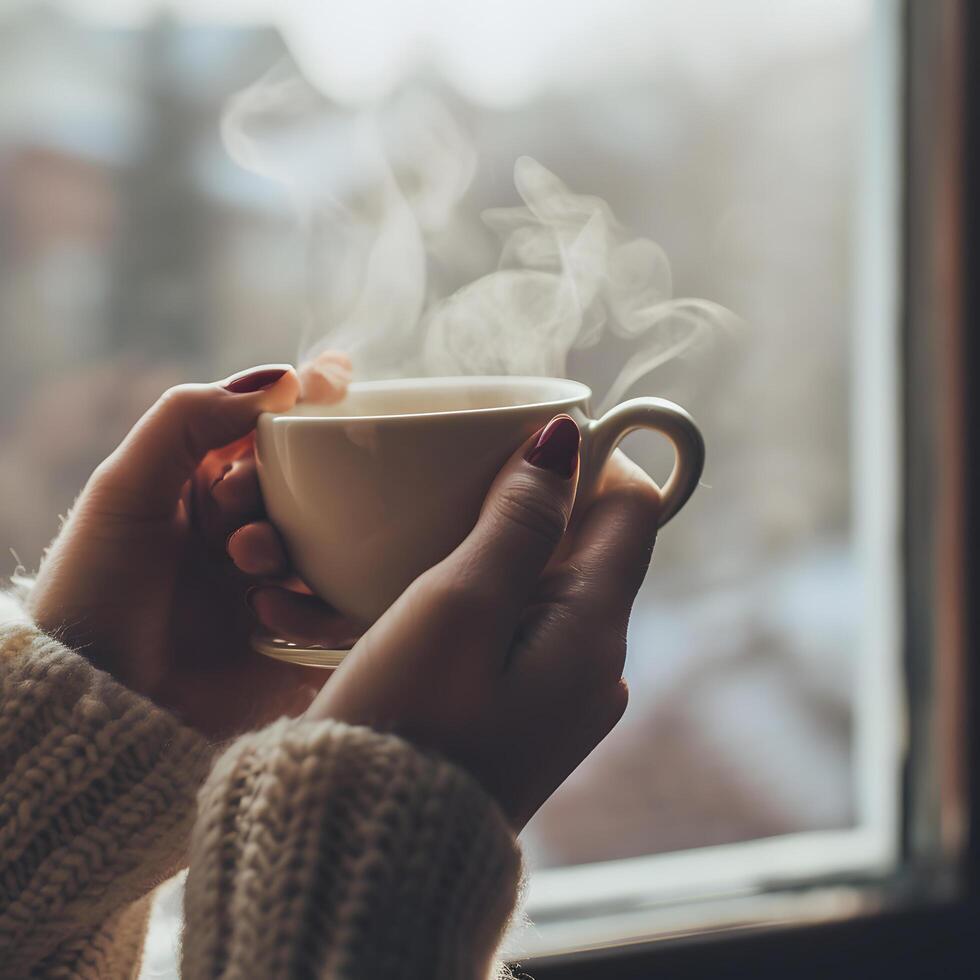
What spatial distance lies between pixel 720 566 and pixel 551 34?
0.68 meters

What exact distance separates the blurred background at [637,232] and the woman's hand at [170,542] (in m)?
0.31

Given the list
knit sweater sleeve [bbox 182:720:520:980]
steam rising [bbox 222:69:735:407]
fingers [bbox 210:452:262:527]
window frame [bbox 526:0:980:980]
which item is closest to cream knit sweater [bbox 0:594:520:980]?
knit sweater sleeve [bbox 182:720:520:980]

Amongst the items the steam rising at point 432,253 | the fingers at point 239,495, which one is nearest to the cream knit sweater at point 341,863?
the fingers at point 239,495

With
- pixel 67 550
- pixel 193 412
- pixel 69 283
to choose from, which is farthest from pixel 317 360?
pixel 69 283

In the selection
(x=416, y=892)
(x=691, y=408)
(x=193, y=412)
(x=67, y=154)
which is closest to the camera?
(x=416, y=892)

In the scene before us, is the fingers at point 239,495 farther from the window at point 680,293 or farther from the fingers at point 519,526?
the window at point 680,293

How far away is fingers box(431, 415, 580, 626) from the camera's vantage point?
0.52m

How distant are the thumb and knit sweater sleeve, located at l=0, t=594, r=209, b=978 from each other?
0.12m

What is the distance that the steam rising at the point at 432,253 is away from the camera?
30.6 inches

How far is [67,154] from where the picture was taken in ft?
3.05

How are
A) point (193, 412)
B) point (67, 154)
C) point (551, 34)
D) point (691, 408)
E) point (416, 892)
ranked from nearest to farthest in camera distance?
point (416, 892) < point (193, 412) < point (67, 154) < point (551, 34) < point (691, 408)

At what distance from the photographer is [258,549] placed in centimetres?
63

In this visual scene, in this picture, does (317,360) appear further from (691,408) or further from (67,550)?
(691,408)

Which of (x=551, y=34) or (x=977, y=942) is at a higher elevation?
(x=551, y=34)
